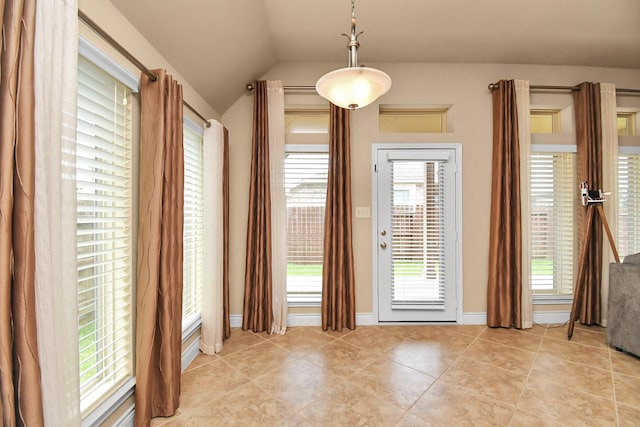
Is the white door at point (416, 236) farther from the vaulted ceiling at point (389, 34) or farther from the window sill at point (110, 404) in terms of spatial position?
the window sill at point (110, 404)

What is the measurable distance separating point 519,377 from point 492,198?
1.70 metres

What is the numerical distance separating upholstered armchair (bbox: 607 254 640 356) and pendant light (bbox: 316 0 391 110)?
2722 millimetres

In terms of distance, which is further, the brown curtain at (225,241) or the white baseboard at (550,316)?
the white baseboard at (550,316)

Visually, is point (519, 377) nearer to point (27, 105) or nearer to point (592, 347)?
point (592, 347)

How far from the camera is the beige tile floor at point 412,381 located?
5.12 ft

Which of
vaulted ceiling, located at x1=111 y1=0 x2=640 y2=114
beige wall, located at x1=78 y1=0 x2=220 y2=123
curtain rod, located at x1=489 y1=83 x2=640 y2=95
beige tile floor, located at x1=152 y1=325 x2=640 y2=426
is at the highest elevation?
vaulted ceiling, located at x1=111 y1=0 x2=640 y2=114

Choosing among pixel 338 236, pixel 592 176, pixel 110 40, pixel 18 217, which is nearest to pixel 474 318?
pixel 338 236

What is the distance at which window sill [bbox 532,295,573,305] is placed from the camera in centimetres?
292

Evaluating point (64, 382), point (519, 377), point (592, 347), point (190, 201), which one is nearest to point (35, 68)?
point (64, 382)

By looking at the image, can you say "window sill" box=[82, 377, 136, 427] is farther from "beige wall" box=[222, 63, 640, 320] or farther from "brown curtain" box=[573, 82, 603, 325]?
"brown curtain" box=[573, 82, 603, 325]

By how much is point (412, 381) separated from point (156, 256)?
191cm

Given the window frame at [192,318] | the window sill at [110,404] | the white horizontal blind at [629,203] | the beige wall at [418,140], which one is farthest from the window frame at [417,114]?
the window sill at [110,404]

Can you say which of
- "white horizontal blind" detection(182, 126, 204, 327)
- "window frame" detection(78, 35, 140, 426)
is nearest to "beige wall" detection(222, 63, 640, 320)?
"white horizontal blind" detection(182, 126, 204, 327)

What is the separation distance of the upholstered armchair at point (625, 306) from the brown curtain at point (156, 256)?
11.6 feet
